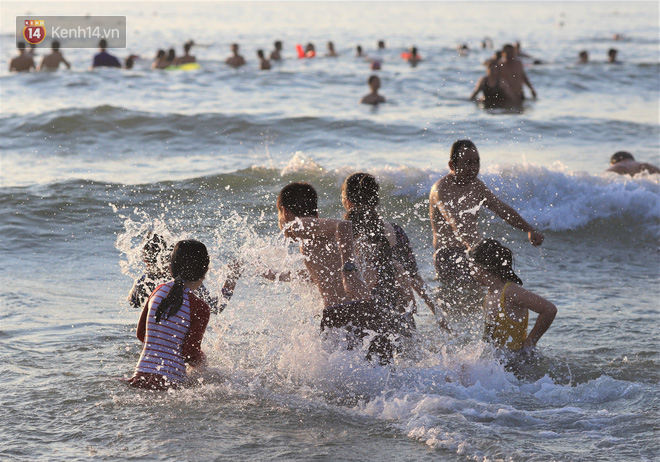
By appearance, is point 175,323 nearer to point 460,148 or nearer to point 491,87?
point 460,148

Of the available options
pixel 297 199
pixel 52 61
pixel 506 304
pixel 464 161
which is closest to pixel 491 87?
pixel 464 161

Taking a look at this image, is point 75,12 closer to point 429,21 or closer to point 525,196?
point 429,21

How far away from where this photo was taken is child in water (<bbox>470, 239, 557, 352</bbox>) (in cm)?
519

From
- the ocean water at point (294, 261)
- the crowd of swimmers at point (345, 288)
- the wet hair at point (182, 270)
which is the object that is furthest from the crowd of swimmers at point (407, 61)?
the wet hair at point (182, 270)

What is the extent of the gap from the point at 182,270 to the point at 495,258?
215cm

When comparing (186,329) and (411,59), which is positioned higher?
(411,59)

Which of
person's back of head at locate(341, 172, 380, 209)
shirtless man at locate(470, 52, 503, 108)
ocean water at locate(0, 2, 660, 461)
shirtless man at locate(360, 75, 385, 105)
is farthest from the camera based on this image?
shirtless man at locate(360, 75, 385, 105)

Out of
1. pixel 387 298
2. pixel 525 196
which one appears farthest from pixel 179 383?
pixel 525 196

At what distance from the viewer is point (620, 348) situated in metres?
6.02

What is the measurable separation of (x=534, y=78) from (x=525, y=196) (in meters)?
15.1

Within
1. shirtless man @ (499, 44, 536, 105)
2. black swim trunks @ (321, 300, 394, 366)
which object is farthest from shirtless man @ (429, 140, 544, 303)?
shirtless man @ (499, 44, 536, 105)

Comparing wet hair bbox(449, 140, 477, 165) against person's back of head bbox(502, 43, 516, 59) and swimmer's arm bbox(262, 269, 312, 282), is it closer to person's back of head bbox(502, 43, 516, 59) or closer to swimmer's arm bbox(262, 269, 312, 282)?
swimmer's arm bbox(262, 269, 312, 282)

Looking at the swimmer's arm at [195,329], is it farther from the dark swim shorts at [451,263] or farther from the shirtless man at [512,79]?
the shirtless man at [512,79]

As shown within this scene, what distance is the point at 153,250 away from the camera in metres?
4.94
